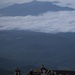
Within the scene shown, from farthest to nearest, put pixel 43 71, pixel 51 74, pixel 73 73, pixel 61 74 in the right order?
pixel 73 73, pixel 61 74, pixel 51 74, pixel 43 71

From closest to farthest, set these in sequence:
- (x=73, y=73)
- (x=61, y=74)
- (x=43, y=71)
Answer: (x=43, y=71) < (x=61, y=74) < (x=73, y=73)

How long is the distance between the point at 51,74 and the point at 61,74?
11.4m

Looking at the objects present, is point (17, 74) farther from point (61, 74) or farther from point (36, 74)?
point (61, 74)

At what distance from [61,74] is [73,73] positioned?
22.7 ft

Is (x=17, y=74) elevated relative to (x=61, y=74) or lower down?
lower down

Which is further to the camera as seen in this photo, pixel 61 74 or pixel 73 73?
pixel 73 73

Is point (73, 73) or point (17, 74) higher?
point (73, 73)

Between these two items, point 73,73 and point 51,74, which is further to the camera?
point 73,73

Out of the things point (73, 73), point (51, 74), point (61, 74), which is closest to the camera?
point (51, 74)

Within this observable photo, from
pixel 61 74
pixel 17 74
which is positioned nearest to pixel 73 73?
pixel 61 74

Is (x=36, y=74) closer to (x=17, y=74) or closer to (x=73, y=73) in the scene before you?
(x=17, y=74)

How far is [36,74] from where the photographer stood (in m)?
80.4

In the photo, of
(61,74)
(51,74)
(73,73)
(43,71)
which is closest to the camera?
(43,71)

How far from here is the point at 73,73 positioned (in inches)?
3807
